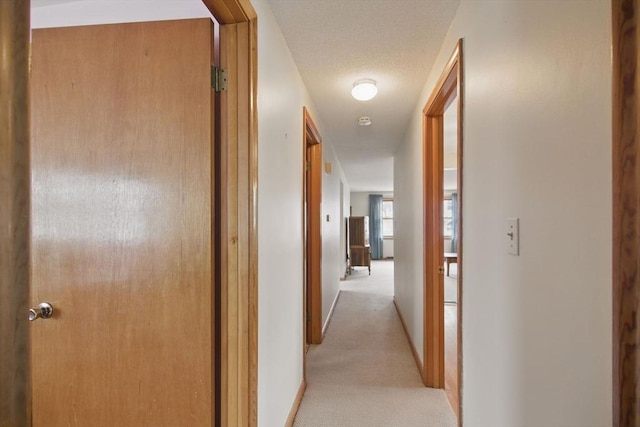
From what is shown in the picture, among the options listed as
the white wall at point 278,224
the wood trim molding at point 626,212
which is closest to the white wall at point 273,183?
the white wall at point 278,224

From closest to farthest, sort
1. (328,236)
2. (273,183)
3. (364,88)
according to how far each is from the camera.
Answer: (273,183) < (364,88) < (328,236)

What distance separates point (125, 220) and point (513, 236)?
4.40 feet

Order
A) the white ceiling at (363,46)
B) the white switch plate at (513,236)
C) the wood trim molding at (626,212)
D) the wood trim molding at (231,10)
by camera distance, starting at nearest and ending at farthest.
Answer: the wood trim molding at (626,212) < the white switch plate at (513,236) < the wood trim molding at (231,10) < the white ceiling at (363,46)

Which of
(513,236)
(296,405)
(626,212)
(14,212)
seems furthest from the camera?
(296,405)

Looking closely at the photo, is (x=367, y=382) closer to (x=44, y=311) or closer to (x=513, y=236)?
(x=513, y=236)

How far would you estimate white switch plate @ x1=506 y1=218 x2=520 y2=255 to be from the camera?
3.08 feet

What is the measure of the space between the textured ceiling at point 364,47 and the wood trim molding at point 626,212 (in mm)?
1157

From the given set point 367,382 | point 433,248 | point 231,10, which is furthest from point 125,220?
point 367,382

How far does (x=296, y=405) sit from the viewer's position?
2018mm

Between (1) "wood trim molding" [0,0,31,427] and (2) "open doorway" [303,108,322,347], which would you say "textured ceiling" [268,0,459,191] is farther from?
(1) "wood trim molding" [0,0,31,427]

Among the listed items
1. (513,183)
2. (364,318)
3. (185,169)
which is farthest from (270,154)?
(364,318)

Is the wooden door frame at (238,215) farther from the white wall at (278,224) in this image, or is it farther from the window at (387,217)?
the window at (387,217)

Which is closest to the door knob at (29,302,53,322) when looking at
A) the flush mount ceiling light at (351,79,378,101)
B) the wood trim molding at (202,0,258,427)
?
the wood trim molding at (202,0,258,427)

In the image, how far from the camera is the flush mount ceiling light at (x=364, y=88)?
88.4 inches
